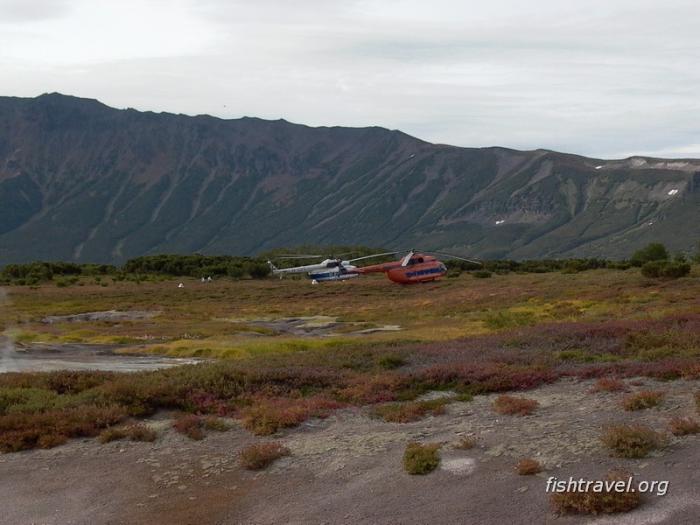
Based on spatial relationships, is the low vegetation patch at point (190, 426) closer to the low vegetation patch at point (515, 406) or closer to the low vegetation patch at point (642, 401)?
the low vegetation patch at point (515, 406)

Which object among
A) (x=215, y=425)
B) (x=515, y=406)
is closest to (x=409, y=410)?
(x=515, y=406)

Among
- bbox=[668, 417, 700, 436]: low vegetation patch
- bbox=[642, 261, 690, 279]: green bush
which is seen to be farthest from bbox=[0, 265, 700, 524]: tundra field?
bbox=[642, 261, 690, 279]: green bush

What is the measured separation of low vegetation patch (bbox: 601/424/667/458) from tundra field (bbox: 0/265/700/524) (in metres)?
0.03

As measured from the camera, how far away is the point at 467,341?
2908 cm

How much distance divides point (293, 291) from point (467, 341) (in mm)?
75350

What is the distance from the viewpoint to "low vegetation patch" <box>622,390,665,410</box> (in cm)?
1620

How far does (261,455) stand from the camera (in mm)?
15695

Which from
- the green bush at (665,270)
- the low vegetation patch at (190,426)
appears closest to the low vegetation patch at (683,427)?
the low vegetation patch at (190,426)

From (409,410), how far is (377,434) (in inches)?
59.0

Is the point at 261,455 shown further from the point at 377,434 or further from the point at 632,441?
the point at 632,441

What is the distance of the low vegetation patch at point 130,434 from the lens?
17781mm

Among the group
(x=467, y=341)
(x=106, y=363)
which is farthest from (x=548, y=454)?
(x=106, y=363)

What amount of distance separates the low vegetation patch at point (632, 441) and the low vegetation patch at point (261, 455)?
20.7ft

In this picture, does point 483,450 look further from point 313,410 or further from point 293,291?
point 293,291
